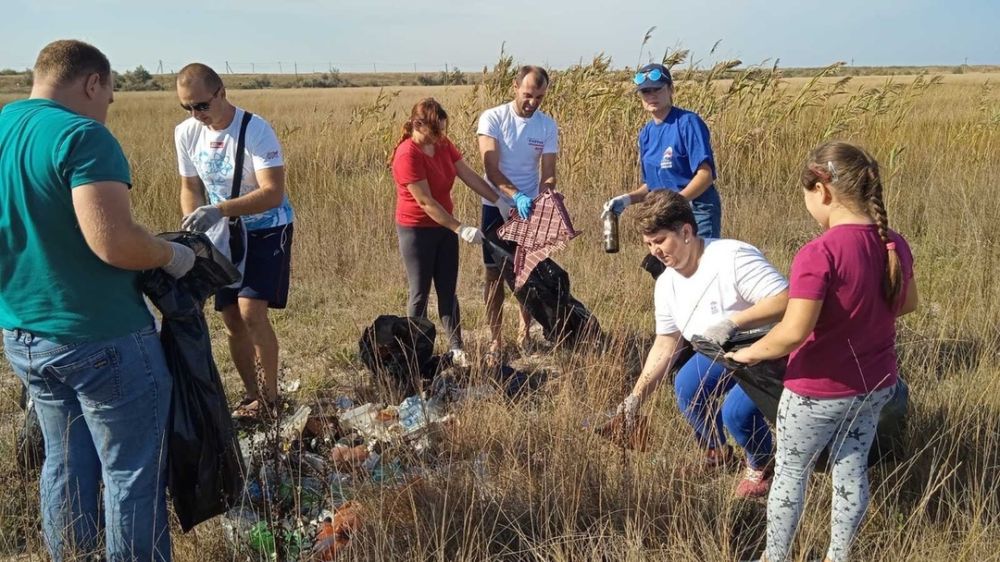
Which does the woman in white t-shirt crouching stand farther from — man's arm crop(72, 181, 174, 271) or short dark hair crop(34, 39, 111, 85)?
short dark hair crop(34, 39, 111, 85)

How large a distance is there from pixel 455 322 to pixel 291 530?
2.16 meters

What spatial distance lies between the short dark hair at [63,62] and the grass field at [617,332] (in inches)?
58.9

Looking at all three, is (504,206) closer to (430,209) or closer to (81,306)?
(430,209)

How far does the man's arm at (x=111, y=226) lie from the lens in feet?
6.30

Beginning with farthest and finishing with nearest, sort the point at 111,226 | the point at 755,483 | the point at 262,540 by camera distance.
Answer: the point at 755,483, the point at 262,540, the point at 111,226

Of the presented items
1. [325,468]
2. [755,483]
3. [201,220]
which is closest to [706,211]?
[755,483]

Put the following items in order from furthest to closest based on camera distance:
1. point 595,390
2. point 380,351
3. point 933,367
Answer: point 380,351 < point 933,367 < point 595,390

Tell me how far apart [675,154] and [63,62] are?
2883 mm

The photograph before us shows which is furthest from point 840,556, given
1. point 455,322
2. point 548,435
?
point 455,322

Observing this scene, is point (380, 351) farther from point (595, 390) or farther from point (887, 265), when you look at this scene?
point (887, 265)

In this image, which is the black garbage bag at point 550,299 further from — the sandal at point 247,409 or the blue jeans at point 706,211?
the sandal at point 247,409

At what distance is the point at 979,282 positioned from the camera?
479 cm

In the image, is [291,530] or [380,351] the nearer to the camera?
[291,530]

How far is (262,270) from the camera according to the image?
3.54m
